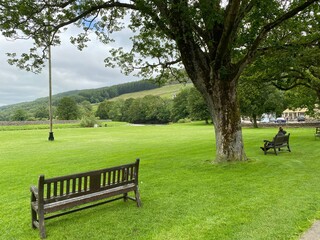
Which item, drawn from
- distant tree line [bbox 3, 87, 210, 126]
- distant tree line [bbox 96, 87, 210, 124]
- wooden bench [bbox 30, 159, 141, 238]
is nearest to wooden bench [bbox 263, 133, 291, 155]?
wooden bench [bbox 30, 159, 141, 238]

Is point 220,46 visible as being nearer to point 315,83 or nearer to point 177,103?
point 315,83

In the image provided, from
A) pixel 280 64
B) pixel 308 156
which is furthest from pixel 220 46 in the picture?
pixel 308 156

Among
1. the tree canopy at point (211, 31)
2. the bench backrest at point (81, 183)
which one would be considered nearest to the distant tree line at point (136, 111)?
the tree canopy at point (211, 31)

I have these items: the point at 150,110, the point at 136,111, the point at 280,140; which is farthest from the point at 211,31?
the point at 136,111

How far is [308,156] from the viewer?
1288 cm

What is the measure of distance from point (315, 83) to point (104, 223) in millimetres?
19067

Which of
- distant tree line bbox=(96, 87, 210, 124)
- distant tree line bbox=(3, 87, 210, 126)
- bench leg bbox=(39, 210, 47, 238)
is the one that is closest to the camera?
bench leg bbox=(39, 210, 47, 238)

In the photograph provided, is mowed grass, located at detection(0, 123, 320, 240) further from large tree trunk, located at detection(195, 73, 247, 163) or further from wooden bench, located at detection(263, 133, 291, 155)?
wooden bench, located at detection(263, 133, 291, 155)

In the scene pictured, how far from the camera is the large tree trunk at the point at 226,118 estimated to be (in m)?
10.9

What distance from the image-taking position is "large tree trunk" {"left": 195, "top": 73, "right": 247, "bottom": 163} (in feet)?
35.8

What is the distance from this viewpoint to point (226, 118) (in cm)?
1095

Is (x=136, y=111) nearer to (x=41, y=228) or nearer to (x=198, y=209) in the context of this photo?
(x=198, y=209)

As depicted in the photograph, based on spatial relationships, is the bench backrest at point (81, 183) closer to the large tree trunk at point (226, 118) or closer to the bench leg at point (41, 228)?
the bench leg at point (41, 228)

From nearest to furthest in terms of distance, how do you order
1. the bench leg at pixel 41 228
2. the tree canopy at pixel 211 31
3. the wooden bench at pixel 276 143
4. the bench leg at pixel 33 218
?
the bench leg at pixel 41 228 → the bench leg at pixel 33 218 → the tree canopy at pixel 211 31 → the wooden bench at pixel 276 143
